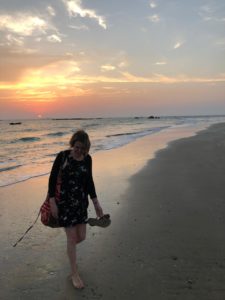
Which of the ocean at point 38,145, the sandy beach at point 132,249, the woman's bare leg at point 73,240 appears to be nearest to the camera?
the sandy beach at point 132,249

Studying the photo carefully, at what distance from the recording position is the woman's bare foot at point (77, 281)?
3.66 m

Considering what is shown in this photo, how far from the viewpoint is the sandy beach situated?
143 inches

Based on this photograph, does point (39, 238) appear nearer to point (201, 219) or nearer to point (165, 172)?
point (201, 219)

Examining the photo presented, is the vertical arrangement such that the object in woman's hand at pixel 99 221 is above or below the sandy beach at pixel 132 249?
above

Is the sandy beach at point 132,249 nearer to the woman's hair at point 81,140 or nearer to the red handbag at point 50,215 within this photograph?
the red handbag at point 50,215

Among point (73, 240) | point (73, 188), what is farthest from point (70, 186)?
point (73, 240)

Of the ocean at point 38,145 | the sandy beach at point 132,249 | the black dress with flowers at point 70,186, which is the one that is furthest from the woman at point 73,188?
the ocean at point 38,145

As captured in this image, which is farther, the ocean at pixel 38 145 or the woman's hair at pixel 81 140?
the ocean at pixel 38 145

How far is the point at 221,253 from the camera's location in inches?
173

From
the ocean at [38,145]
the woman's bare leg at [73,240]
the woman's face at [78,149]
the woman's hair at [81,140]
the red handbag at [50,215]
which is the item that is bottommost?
the ocean at [38,145]

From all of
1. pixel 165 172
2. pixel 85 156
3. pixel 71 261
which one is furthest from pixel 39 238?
pixel 165 172

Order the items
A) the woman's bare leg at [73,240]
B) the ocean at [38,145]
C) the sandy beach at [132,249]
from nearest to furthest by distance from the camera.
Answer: the sandy beach at [132,249] → the woman's bare leg at [73,240] → the ocean at [38,145]

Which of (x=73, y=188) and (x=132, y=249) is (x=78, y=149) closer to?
(x=73, y=188)

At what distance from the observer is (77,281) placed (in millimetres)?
3699
